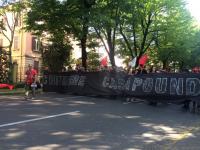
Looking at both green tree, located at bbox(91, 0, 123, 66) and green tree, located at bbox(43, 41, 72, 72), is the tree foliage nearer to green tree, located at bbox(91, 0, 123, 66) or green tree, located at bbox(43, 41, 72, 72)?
green tree, located at bbox(91, 0, 123, 66)

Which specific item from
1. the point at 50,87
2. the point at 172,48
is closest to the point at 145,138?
the point at 50,87

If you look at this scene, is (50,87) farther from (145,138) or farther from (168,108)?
(145,138)

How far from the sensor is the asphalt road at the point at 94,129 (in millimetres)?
9562

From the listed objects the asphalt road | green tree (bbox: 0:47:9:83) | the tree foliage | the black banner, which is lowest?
the asphalt road

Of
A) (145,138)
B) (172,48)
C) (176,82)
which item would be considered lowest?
(145,138)

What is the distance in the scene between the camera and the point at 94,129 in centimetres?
1161

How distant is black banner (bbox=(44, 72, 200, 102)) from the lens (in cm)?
1833

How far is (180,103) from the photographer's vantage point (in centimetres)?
1859

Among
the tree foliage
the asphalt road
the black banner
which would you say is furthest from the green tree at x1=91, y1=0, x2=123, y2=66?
the asphalt road

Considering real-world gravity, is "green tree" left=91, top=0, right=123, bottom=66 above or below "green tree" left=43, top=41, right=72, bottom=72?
above

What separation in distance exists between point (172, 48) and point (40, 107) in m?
31.2

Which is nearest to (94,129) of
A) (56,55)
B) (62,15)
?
(62,15)

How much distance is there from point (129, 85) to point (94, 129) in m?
10.1

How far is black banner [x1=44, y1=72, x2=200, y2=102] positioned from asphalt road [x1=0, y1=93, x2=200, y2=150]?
1.76m
